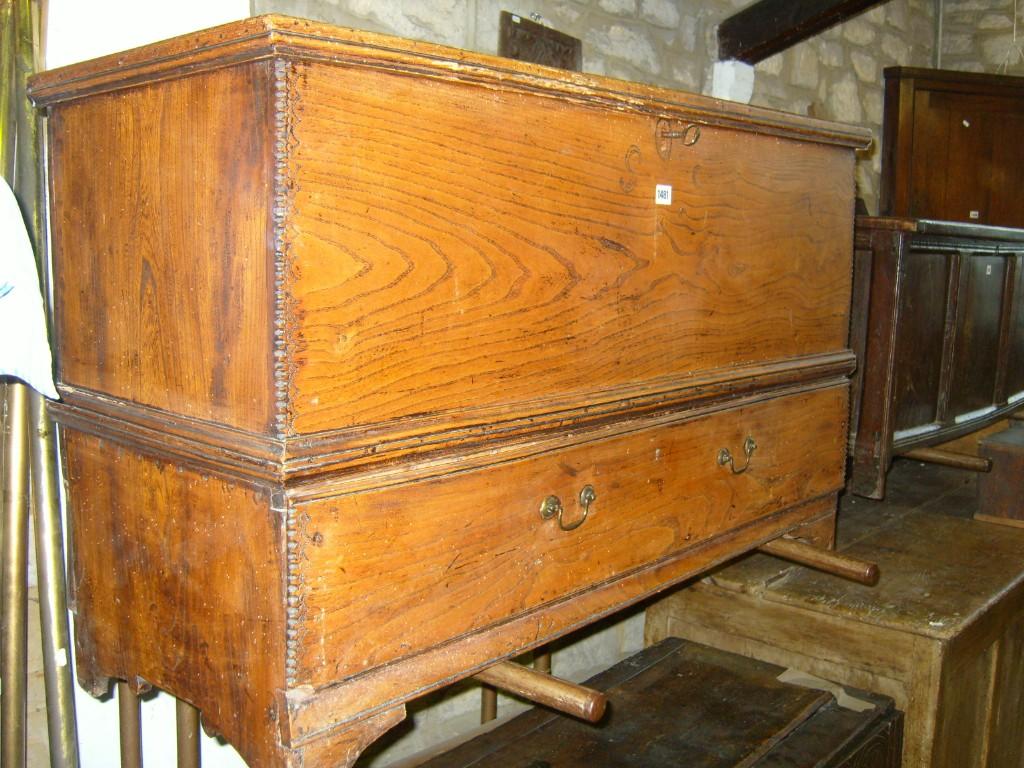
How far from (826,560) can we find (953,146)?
3.39 metres

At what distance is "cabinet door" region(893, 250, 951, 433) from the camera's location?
2.44m

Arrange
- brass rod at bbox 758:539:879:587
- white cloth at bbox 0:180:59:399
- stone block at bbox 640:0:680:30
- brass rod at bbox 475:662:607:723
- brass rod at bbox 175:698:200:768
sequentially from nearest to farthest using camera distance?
brass rod at bbox 475:662:607:723
white cloth at bbox 0:180:59:399
brass rod at bbox 175:698:200:768
brass rod at bbox 758:539:879:587
stone block at bbox 640:0:680:30

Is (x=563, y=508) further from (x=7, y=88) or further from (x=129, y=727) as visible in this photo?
(x=7, y=88)

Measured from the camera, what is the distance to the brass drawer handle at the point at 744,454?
5.64 feet

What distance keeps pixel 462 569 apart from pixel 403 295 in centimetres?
38

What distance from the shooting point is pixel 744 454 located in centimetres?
178

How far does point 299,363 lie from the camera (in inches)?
41.5

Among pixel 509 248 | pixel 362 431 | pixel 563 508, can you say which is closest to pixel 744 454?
pixel 563 508

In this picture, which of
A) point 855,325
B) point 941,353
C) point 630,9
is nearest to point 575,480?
point 855,325

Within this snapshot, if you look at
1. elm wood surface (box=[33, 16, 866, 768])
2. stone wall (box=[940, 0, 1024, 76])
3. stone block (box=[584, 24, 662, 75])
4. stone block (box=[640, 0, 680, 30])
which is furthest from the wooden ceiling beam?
stone wall (box=[940, 0, 1024, 76])

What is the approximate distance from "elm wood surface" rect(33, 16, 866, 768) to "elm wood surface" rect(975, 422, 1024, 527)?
5.02 ft

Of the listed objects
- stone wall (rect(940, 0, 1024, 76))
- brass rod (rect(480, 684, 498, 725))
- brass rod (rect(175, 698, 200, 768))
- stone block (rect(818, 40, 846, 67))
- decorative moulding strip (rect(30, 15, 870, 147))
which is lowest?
brass rod (rect(480, 684, 498, 725))

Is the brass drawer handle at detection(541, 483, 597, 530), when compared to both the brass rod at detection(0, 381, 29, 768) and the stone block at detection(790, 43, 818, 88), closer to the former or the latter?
the brass rod at detection(0, 381, 29, 768)

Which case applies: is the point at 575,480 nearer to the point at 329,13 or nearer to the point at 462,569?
the point at 462,569
